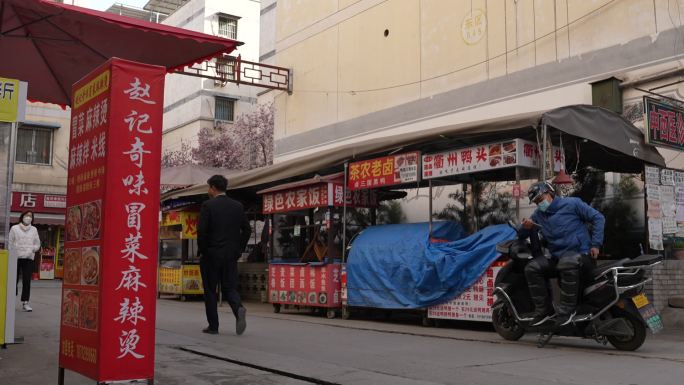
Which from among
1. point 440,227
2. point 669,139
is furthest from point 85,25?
point 669,139

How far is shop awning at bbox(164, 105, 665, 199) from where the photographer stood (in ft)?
26.1

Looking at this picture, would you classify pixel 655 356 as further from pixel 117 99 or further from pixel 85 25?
pixel 85 25

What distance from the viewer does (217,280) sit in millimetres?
8031

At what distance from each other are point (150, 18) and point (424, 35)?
27.9 meters

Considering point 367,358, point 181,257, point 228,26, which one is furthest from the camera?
point 228,26

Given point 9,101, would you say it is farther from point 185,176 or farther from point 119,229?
point 185,176

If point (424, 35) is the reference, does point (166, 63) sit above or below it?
below

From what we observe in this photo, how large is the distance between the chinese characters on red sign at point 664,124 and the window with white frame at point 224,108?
2516cm

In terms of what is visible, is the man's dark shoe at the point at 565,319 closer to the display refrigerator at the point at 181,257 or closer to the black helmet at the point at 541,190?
the black helmet at the point at 541,190

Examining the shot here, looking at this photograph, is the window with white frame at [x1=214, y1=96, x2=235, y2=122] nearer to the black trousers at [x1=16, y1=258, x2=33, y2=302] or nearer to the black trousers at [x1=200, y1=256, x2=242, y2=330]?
the black trousers at [x1=16, y1=258, x2=33, y2=302]

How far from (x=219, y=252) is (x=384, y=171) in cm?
317

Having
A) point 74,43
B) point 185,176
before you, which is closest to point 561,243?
point 74,43

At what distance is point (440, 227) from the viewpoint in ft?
31.6

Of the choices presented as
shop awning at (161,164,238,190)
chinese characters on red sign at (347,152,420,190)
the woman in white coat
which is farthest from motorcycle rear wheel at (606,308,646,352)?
shop awning at (161,164,238,190)
